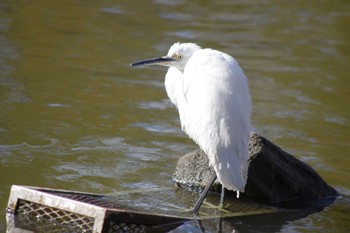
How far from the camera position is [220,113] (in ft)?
19.4

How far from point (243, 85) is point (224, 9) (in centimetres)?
845

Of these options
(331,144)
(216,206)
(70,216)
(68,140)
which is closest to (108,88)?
(68,140)

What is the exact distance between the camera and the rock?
6559mm

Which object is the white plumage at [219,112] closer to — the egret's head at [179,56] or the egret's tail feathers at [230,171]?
the egret's tail feathers at [230,171]

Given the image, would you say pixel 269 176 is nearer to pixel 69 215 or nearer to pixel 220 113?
pixel 220 113

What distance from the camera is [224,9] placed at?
1439cm

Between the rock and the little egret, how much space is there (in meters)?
0.54

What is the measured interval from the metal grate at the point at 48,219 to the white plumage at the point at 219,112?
112cm

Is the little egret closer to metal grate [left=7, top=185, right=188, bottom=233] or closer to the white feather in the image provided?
the white feather

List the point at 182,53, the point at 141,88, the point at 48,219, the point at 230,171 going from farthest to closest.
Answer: the point at 141,88, the point at 182,53, the point at 230,171, the point at 48,219

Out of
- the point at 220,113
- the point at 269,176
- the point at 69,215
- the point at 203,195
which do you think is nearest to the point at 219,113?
the point at 220,113

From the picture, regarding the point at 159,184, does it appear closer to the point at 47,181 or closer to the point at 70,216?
the point at 47,181

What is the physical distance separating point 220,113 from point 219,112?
0.4 inches

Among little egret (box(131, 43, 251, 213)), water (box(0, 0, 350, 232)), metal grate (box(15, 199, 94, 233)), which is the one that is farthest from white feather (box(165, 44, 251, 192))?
metal grate (box(15, 199, 94, 233))
